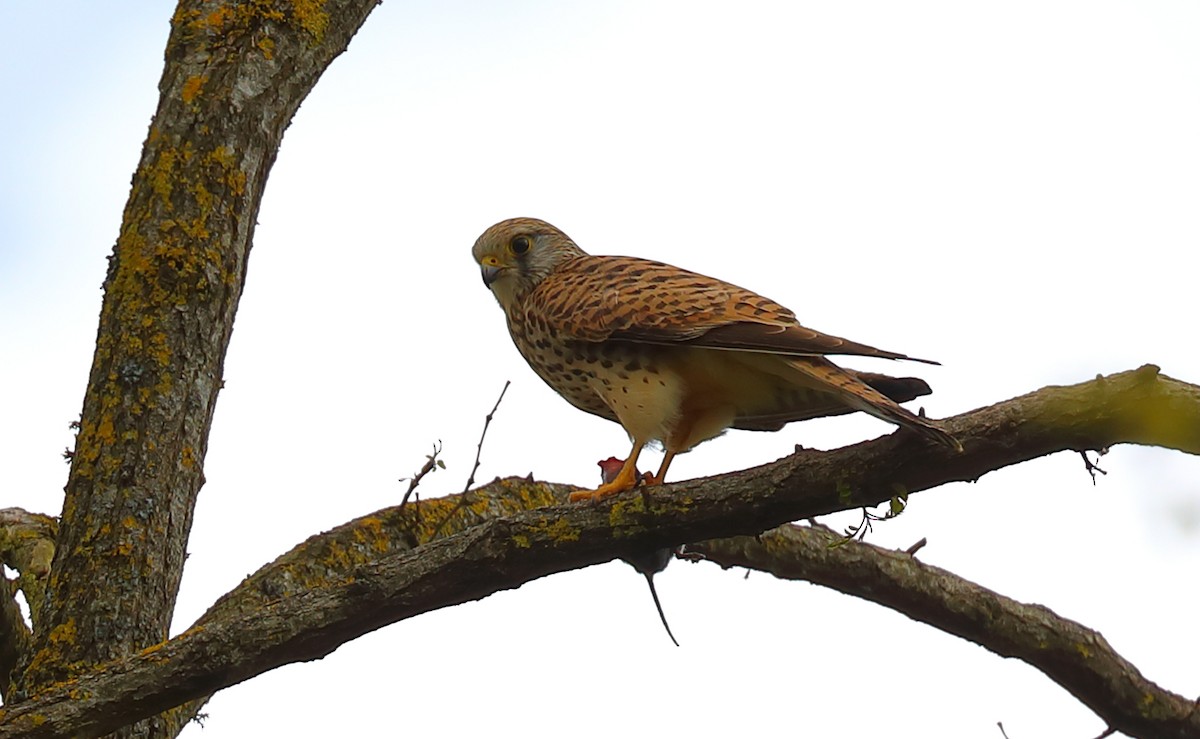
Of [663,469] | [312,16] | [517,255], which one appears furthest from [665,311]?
[312,16]

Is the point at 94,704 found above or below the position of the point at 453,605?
below

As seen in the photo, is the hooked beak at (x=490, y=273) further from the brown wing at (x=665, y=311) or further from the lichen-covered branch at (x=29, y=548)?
the lichen-covered branch at (x=29, y=548)

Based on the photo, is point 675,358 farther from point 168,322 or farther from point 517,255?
point 168,322

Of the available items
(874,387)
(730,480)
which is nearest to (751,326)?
(874,387)

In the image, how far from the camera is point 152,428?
3904mm

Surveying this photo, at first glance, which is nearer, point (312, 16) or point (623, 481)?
point (623, 481)

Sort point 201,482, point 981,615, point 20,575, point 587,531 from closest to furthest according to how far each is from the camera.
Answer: point 587,531 < point 201,482 < point 20,575 < point 981,615

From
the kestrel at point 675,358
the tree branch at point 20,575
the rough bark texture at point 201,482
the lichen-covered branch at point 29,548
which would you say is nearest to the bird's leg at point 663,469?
the kestrel at point 675,358

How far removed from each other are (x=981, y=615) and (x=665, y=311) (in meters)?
1.61

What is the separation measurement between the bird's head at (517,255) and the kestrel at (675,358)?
0.59 feet

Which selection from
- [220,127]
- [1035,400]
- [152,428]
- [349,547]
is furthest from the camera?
[349,547]

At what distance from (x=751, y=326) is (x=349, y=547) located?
1.63 meters

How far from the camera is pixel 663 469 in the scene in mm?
4059

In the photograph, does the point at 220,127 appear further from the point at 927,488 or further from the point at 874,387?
the point at 927,488
